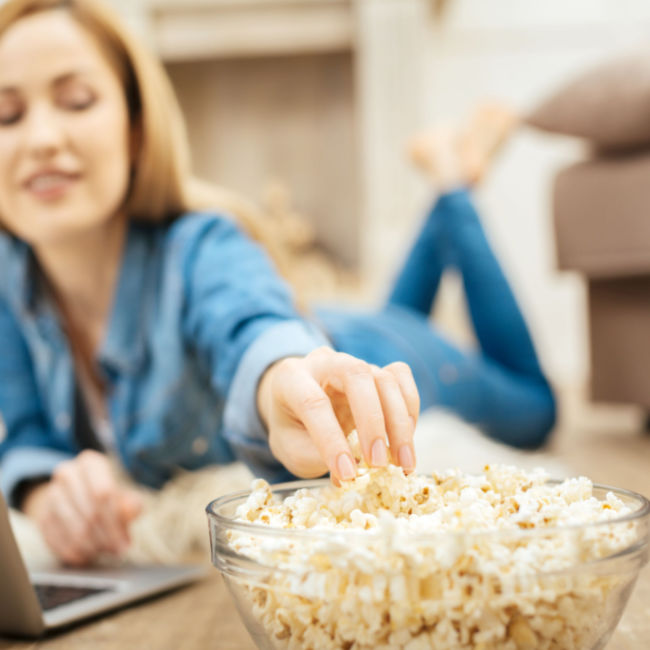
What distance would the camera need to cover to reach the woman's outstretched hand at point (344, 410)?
1.26 ft

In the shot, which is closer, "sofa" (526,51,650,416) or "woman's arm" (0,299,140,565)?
"woman's arm" (0,299,140,565)

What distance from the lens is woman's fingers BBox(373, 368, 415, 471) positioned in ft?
1.29

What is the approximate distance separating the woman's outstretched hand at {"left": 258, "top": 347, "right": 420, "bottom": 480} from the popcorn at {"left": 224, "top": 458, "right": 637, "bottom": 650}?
3 cm

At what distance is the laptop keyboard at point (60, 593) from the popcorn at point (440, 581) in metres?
0.31

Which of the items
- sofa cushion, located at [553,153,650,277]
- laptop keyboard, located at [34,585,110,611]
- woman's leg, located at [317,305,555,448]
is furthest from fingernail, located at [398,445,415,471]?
sofa cushion, located at [553,153,650,277]

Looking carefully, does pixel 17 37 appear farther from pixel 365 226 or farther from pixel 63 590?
pixel 365 226

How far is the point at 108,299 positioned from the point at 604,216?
2.77 ft

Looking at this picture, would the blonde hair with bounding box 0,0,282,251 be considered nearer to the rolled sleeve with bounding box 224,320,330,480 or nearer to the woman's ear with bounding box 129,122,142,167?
the woman's ear with bounding box 129,122,142,167

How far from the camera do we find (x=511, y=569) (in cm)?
31

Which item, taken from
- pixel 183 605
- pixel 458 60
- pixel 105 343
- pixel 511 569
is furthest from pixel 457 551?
pixel 458 60

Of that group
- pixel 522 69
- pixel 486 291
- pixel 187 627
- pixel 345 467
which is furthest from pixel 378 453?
pixel 522 69

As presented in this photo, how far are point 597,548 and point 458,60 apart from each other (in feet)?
9.99

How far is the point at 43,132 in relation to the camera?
783 mm

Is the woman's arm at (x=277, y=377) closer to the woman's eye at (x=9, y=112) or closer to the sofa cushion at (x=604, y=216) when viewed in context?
the woman's eye at (x=9, y=112)
